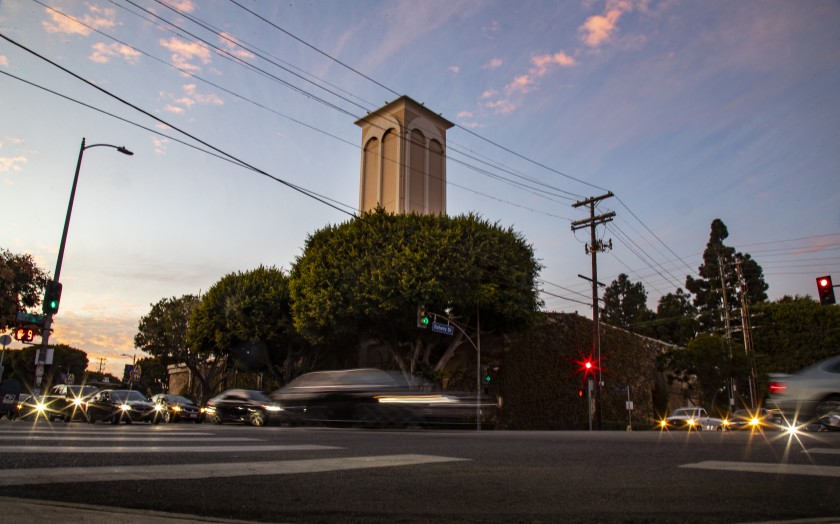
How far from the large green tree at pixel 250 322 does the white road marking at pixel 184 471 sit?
31307 mm

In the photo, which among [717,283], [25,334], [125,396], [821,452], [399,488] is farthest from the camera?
[717,283]

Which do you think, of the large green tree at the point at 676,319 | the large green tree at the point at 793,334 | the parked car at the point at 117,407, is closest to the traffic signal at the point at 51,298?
the parked car at the point at 117,407

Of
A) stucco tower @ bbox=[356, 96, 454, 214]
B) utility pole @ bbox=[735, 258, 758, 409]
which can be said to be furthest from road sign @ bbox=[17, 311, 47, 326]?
utility pole @ bbox=[735, 258, 758, 409]

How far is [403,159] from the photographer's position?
50344 millimetres

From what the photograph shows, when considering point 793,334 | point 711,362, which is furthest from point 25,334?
point 793,334

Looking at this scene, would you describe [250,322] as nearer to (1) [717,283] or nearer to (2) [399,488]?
(2) [399,488]

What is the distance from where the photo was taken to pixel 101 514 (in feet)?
8.03

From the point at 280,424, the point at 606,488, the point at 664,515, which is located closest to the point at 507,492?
the point at 606,488

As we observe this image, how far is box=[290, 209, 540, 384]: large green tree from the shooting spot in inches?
1118

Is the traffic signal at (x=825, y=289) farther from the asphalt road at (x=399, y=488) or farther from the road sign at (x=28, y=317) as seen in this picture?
the road sign at (x=28, y=317)

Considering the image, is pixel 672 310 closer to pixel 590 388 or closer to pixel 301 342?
pixel 590 388

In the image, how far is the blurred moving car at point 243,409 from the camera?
882 inches

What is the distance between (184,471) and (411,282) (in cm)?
2392

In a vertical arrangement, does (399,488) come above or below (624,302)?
below
